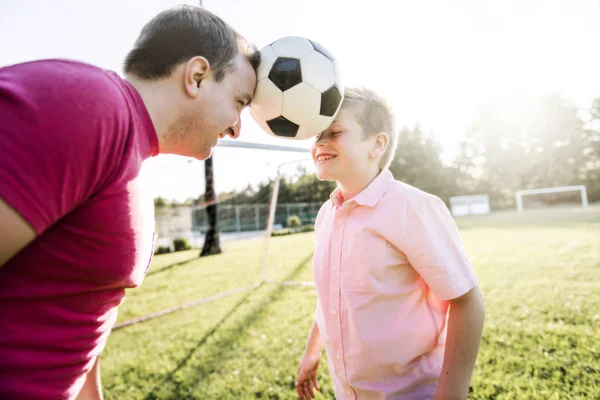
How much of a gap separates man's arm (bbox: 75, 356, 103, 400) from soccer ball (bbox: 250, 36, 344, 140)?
1303mm

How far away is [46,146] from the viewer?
678mm

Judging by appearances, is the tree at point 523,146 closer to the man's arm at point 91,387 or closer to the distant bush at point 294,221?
the distant bush at point 294,221

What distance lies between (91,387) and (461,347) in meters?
1.43

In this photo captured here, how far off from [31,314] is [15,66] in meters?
0.56

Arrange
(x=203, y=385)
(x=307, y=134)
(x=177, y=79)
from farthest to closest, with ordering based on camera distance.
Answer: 1. (x=203, y=385)
2. (x=307, y=134)
3. (x=177, y=79)

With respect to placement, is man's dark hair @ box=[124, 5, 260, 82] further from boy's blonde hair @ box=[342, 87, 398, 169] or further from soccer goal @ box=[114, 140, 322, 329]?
soccer goal @ box=[114, 140, 322, 329]

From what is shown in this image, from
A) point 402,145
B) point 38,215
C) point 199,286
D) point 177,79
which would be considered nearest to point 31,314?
point 38,215

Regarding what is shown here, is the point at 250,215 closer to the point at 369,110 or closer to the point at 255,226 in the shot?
the point at 255,226

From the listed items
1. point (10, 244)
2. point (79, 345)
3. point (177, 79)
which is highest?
point (177, 79)

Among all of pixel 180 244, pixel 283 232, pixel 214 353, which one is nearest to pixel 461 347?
pixel 214 353

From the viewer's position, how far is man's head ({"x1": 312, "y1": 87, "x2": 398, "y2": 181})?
1691 mm

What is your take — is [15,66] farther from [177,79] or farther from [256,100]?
[256,100]

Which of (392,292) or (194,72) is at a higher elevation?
(194,72)

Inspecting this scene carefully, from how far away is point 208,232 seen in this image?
1488cm
